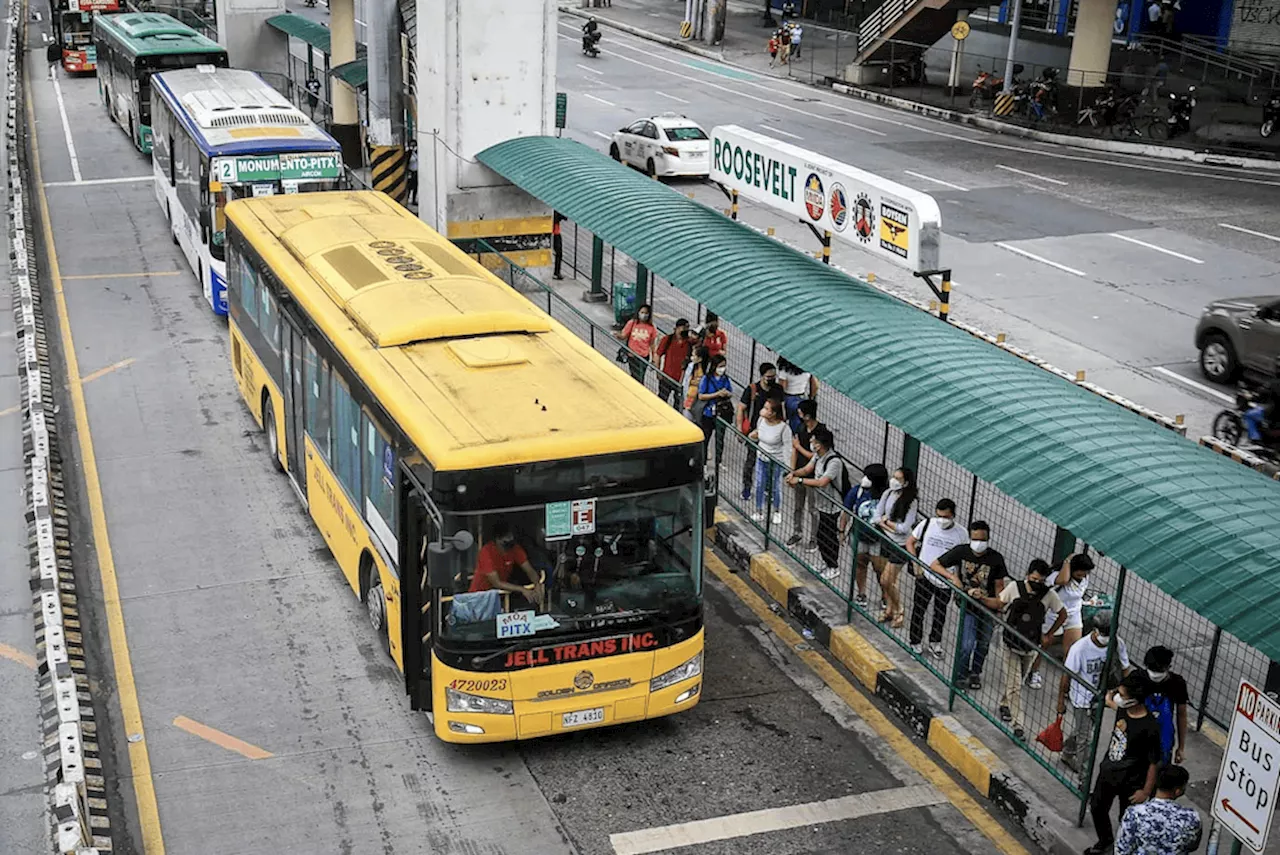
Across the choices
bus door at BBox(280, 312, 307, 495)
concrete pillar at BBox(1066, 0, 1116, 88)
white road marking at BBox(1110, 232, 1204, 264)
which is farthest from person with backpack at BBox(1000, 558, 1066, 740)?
concrete pillar at BBox(1066, 0, 1116, 88)

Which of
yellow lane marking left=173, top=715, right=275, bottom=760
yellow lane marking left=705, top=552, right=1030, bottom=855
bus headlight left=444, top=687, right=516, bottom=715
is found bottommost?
yellow lane marking left=173, top=715, right=275, bottom=760

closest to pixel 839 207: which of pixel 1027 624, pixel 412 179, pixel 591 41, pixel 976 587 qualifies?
pixel 976 587

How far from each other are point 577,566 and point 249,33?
37.1 m

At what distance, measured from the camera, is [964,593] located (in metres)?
11.1

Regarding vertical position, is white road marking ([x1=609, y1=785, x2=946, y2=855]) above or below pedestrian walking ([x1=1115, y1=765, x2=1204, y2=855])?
below

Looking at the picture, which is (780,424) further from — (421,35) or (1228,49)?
(1228,49)

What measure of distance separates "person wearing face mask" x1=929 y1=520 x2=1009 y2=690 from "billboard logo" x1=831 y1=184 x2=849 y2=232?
5.24m

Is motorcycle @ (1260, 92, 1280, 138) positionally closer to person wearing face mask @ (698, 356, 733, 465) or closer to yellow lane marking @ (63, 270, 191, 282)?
yellow lane marking @ (63, 270, 191, 282)

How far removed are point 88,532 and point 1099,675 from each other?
1003 cm

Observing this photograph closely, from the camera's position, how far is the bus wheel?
53.7 feet

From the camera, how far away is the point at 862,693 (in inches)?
482

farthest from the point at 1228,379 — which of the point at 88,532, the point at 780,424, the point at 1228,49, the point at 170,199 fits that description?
the point at 1228,49

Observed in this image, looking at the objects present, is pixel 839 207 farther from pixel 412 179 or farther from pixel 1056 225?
pixel 412 179

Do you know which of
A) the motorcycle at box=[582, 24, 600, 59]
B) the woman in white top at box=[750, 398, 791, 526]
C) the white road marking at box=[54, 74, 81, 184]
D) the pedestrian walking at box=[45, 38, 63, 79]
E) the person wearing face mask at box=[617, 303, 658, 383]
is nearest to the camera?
the woman in white top at box=[750, 398, 791, 526]
